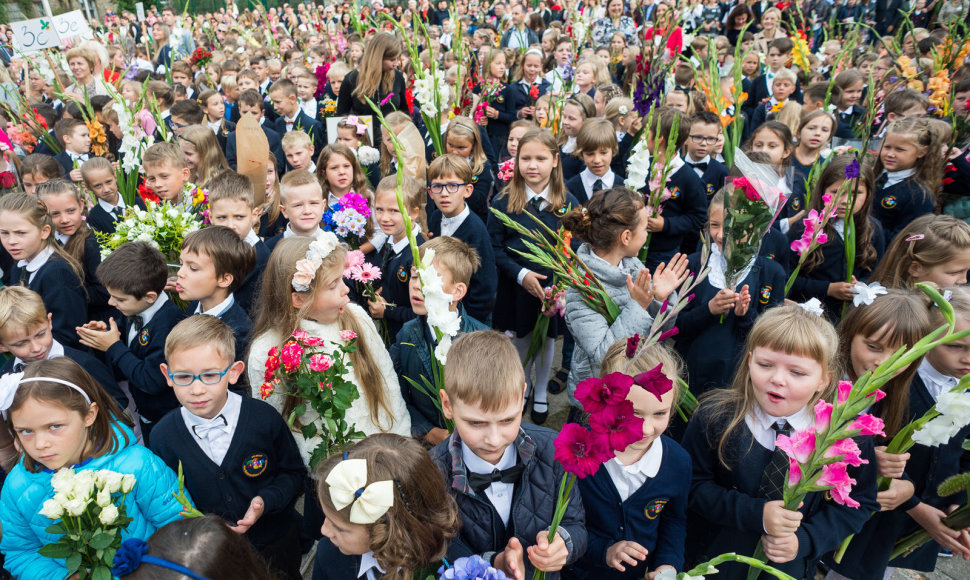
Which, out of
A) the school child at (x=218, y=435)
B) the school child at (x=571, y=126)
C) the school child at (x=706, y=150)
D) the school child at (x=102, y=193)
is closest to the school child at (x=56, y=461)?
the school child at (x=218, y=435)

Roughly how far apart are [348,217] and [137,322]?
125 centimetres

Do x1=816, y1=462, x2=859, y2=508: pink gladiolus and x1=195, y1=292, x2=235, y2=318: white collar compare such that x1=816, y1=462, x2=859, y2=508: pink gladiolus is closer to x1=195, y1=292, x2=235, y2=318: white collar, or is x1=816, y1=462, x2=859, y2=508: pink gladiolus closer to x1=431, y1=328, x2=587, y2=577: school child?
x1=431, y1=328, x2=587, y2=577: school child

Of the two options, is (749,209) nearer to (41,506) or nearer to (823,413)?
(823,413)

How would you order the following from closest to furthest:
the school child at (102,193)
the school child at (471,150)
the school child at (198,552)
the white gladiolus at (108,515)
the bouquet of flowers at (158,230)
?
1. the school child at (198,552)
2. the white gladiolus at (108,515)
3. the bouquet of flowers at (158,230)
4. the school child at (102,193)
5. the school child at (471,150)

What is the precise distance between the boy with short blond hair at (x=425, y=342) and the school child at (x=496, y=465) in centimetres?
72

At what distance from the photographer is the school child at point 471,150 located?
4617mm

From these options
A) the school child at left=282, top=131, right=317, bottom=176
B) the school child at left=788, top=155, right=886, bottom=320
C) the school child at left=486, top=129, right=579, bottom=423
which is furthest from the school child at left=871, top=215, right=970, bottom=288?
the school child at left=282, top=131, right=317, bottom=176

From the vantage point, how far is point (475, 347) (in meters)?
1.90

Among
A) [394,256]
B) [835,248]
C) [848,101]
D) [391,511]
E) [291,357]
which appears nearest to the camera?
[391,511]

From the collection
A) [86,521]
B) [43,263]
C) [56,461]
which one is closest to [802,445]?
[86,521]

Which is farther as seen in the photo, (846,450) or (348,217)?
(348,217)

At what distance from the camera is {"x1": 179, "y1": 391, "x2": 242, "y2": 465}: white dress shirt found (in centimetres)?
224

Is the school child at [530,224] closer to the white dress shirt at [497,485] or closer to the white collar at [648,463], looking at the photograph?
the white collar at [648,463]

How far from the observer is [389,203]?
11.8 ft
